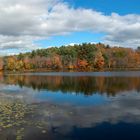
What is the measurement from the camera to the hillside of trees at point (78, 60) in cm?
13662

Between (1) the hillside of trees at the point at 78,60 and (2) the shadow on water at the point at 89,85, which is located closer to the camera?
(2) the shadow on water at the point at 89,85

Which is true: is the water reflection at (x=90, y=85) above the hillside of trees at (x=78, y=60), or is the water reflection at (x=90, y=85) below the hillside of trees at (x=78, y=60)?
below

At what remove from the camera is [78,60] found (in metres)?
140

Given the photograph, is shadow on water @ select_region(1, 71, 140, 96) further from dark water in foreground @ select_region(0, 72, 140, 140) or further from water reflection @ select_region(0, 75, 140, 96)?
dark water in foreground @ select_region(0, 72, 140, 140)

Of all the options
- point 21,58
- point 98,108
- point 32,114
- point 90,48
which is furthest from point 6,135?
point 21,58

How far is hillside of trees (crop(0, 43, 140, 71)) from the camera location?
137m

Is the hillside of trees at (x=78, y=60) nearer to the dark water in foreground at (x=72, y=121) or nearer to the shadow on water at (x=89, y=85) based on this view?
the shadow on water at (x=89, y=85)

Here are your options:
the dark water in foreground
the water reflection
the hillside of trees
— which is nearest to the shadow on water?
the water reflection

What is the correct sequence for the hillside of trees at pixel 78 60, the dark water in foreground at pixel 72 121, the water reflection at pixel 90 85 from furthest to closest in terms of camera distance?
1. the hillside of trees at pixel 78 60
2. the water reflection at pixel 90 85
3. the dark water in foreground at pixel 72 121

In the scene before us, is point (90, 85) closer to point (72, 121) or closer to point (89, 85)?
point (89, 85)

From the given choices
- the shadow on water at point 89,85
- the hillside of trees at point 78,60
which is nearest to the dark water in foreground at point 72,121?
the shadow on water at point 89,85

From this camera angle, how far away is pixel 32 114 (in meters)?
20.5

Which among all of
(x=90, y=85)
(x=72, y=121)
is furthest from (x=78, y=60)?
(x=72, y=121)

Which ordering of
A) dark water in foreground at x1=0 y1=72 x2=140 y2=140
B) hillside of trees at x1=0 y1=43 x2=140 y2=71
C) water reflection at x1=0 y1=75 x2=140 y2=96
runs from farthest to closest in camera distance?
hillside of trees at x1=0 y1=43 x2=140 y2=71 < water reflection at x1=0 y1=75 x2=140 y2=96 < dark water in foreground at x1=0 y1=72 x2=140 y2=140
